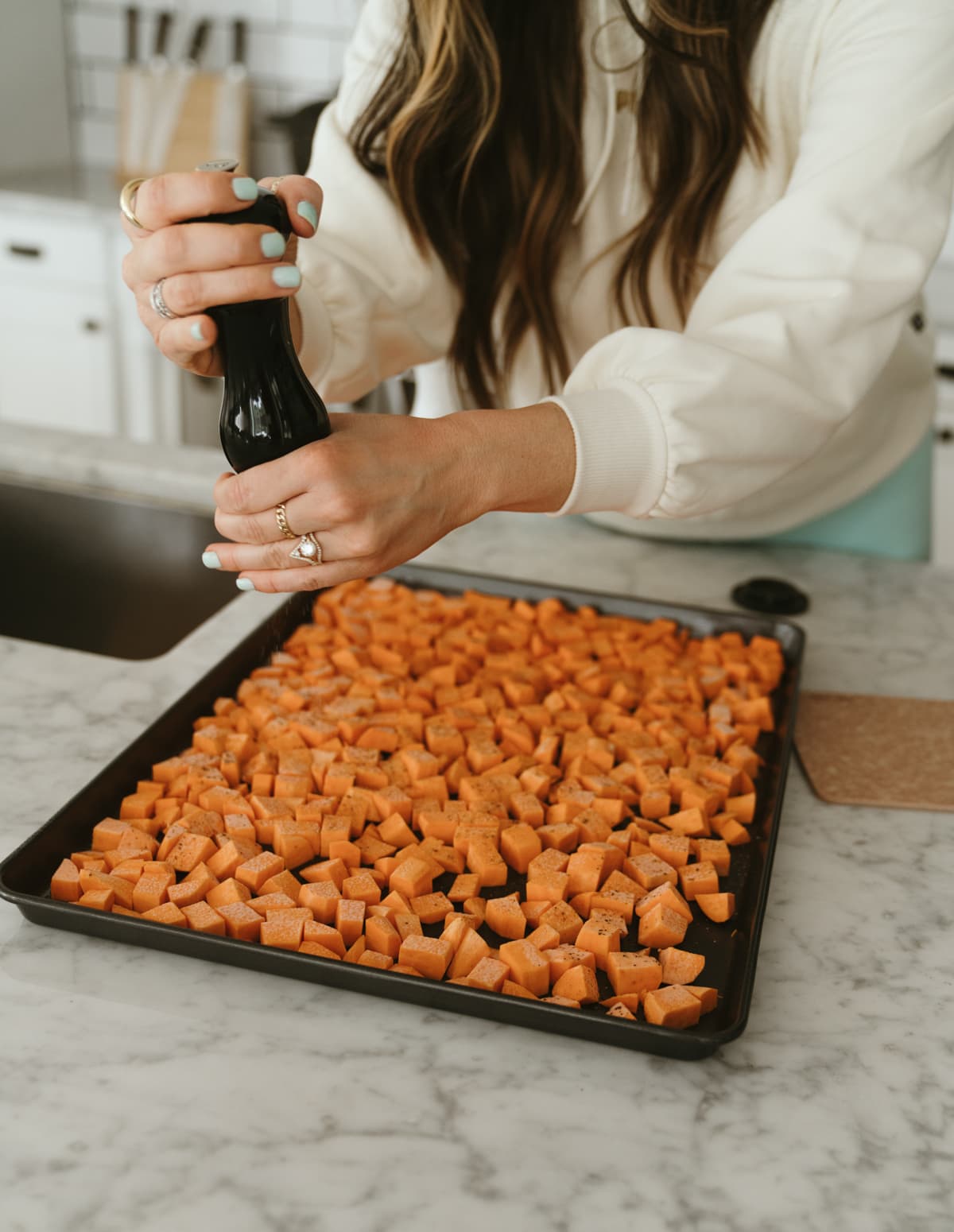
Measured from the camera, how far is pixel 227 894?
84cm

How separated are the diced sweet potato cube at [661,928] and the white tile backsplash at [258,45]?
3.18 meters

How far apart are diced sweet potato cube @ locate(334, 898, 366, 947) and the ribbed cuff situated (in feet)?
1.20

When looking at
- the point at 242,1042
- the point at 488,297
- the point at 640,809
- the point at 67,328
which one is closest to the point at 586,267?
the point at 488,297

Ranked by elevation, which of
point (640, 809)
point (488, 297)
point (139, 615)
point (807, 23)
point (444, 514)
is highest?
point (807, 23)

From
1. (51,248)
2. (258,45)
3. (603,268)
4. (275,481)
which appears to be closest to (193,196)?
(275,481)

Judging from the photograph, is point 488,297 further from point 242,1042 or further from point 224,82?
point 224,82

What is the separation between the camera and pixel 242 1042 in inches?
29.4

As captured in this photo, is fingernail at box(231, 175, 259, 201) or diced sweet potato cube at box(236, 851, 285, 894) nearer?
fingernail at box(231, 175, 259, 201)

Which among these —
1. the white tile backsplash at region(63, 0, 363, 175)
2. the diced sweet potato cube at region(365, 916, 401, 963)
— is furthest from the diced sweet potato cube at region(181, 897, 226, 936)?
the white tile backsplash at region(63, 0, 363, 175)

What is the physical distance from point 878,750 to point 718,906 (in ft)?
1.13

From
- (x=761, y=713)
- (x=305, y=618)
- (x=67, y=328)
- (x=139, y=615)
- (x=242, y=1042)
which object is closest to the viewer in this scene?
(x=242, y=1042)

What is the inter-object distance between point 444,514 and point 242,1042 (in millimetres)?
405

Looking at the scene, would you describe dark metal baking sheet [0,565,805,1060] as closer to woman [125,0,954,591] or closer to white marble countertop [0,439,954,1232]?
white marble countertop [0,439,954,1232]

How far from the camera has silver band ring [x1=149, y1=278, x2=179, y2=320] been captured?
769 mm
